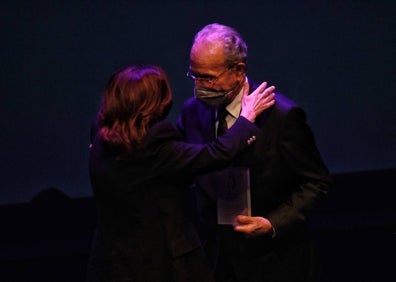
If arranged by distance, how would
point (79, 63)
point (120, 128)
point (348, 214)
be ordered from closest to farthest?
point (120, 128) → point (79, 63) → point (348, 214)

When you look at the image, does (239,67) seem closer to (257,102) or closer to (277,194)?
(257,102)

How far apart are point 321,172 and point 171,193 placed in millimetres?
530

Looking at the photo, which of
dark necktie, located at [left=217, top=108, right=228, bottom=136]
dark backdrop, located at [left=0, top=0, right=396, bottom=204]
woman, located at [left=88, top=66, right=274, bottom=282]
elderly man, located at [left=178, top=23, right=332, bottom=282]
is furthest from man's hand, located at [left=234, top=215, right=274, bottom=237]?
dark backdrop, located at [left=0, top=0, right=396, bottom=204]

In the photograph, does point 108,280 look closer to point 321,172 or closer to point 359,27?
point 321,172

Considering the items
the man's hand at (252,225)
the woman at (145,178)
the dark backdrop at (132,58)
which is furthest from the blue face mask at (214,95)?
the dark backdrop at (132,58)

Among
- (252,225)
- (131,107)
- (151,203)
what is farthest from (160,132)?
(252,225)

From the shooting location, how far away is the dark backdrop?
13.8 ft

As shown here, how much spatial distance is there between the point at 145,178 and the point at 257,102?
0.46 meters

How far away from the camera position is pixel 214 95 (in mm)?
2625

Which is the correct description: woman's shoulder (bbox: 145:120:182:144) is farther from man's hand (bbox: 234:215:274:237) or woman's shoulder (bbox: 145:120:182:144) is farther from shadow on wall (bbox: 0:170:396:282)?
shadow on wall (bbox: 0:170:396:282)

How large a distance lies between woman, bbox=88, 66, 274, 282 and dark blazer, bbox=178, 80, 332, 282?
13 centimetres

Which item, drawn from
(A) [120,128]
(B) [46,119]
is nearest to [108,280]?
(A) [120,128]

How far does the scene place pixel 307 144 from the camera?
2.57m

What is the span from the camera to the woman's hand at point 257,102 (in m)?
2.53
